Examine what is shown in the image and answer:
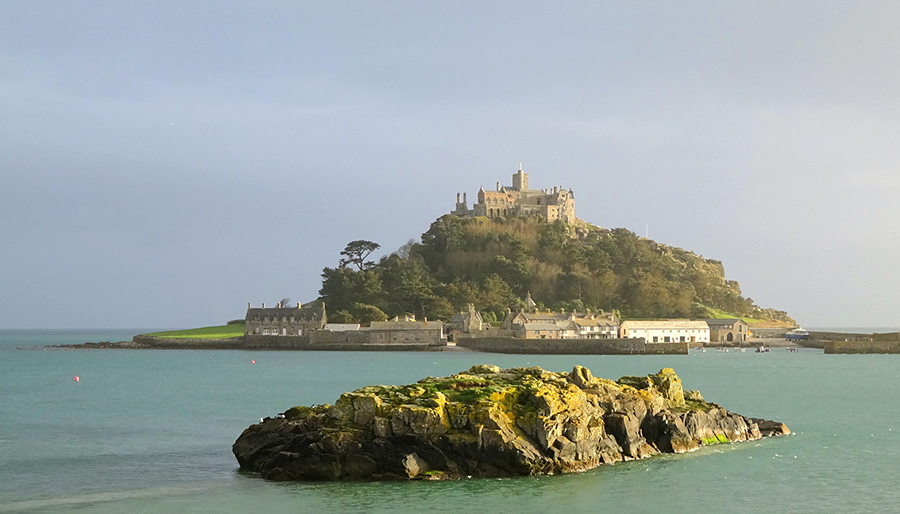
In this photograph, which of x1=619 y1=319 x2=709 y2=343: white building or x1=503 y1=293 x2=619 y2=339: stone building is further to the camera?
x1=619 y1=319 x2=709 y2=343: white building

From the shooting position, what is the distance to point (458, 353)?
3044 inches

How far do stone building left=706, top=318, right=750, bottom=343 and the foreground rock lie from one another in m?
69.5

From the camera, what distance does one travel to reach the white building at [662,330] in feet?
274

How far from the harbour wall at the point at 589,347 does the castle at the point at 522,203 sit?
1440 inches

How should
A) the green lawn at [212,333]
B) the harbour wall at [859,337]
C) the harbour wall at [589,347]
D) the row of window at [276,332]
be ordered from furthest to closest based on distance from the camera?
the green lawn at [212,333]
the row of window at [276,332]
the harbour wall at [859,337]
the harbour wall at [589,347]

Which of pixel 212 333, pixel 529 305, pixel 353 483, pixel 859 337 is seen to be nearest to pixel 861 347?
pixel 859 337

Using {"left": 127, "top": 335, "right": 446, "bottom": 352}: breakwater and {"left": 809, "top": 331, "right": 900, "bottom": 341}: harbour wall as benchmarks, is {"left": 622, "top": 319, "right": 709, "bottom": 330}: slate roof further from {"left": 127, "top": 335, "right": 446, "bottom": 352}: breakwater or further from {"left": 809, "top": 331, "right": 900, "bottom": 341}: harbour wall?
{"left": 127, "top": 335, "right": 446, "bottom": 352}: breakwater

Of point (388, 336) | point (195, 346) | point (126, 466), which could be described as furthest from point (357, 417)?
point (195, 346)

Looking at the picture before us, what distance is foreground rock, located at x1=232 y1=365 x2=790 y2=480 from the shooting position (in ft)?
64.8

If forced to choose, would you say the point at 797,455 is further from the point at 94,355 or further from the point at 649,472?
the point at 94,355

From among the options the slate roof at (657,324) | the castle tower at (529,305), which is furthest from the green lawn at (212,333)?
the slate roof at (657,324)

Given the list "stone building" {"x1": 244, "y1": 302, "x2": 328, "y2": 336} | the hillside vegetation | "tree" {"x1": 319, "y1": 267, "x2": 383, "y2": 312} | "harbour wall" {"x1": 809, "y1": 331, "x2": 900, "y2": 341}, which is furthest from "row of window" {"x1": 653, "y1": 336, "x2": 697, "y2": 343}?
"stone building" {"x1": 244, "y1": 302, "x2": 328, "y2": 336}

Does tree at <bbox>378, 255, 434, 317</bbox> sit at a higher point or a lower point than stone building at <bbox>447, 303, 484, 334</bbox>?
higher

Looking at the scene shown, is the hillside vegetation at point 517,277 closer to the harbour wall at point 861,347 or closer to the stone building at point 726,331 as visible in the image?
the stone building at point 726,331
